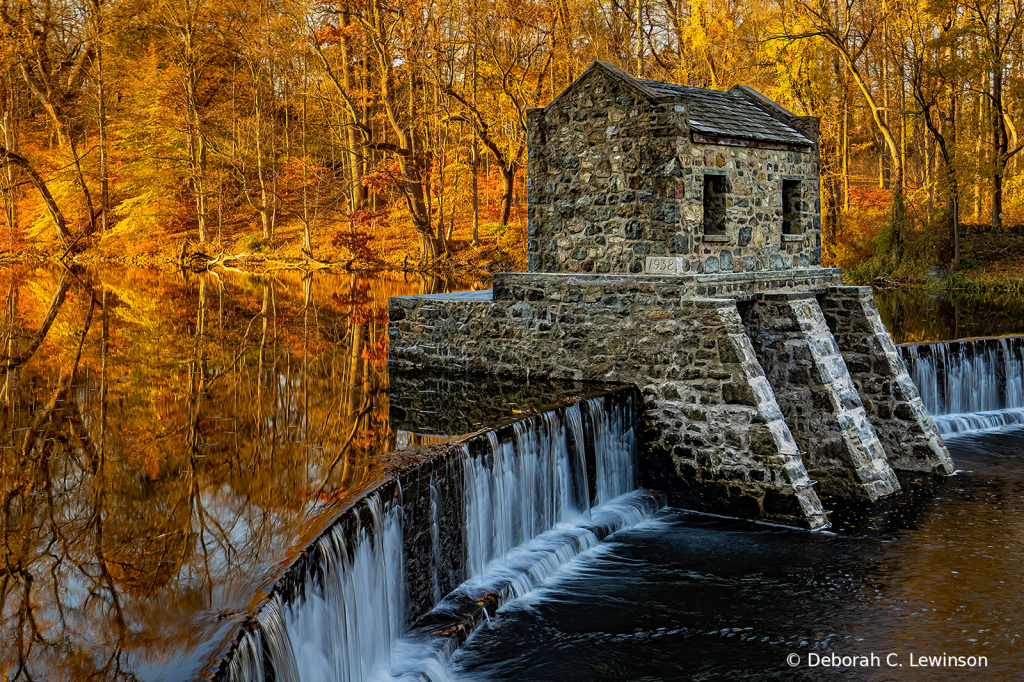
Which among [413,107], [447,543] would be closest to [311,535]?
[447,543]

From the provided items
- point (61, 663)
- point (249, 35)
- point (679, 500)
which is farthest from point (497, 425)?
point (249, 35)

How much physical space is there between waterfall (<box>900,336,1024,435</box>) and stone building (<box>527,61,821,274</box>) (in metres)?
2.88

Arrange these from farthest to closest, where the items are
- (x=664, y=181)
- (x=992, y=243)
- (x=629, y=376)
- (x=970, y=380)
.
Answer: (x=992, y=243) < (x=970, y=380) < (x=664, y=181) < (x=629, y=376)

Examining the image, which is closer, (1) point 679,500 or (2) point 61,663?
(2) point 61,663

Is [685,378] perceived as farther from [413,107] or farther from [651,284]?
[413,107]

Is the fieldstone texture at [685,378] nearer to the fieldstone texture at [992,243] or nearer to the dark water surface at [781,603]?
the dark water surface at [781,603]

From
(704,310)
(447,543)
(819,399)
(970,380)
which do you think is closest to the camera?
(447,543)

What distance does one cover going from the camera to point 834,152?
41812mm

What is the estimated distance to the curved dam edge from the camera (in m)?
6.29

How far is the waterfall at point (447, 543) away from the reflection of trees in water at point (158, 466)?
0.41 meters

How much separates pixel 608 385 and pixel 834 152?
110 feet

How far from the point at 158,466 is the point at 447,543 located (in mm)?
3154

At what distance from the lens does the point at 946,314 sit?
965 inches

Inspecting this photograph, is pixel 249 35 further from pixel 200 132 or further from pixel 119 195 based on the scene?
pixel 119 195
